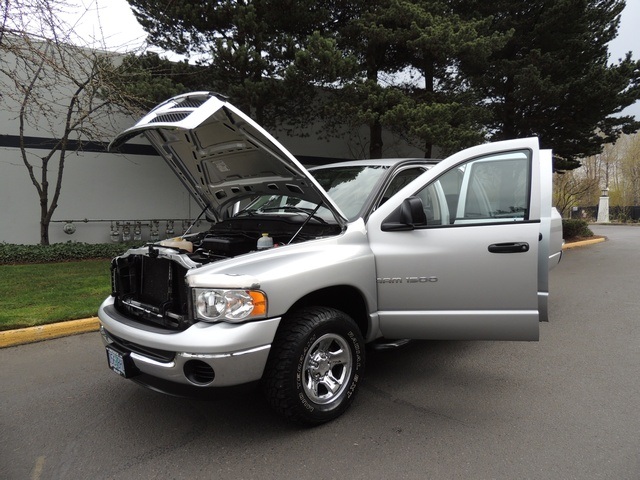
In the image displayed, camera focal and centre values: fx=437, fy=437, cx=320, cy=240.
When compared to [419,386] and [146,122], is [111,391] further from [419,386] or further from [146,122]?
[419,386]

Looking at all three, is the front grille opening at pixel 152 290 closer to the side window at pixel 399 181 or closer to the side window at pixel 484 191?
the side window at pixel 399 181

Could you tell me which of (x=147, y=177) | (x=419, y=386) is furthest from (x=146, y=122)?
(x=147, y=177)

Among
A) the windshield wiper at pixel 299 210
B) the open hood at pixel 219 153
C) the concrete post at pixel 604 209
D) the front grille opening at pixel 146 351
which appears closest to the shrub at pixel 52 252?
the open hood at pixel 219 153

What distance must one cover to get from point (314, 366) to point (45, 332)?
3851mm

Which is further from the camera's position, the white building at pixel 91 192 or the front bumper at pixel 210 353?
the white building at pixel 91 192

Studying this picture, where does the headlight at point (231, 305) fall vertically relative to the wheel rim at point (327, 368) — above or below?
above

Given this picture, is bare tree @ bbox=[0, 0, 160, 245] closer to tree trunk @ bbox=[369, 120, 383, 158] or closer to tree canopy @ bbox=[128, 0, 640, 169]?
tree canopy @ bbox=[128, 0, 640, 169]

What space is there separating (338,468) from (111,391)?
7.08ft

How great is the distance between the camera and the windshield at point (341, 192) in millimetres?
3697

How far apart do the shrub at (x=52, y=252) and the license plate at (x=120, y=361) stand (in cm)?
827

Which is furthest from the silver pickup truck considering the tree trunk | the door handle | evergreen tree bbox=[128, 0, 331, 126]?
the tree trunk

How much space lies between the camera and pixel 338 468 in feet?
8.38

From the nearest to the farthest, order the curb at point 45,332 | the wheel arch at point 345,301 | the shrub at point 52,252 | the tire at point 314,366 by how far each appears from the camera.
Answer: the tire at point 314,366
the wheel arch at point 345,301
the curb at point 45,332
the shrub at point 52,252

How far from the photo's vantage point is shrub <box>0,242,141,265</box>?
9.61m
